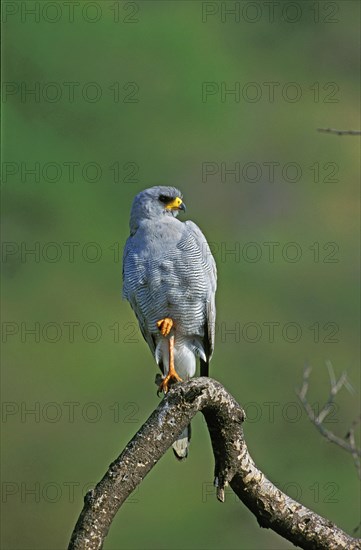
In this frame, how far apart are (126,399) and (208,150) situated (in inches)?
138

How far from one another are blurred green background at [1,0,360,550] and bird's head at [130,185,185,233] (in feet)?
14.5

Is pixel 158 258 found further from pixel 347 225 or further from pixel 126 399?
pixel 347 225

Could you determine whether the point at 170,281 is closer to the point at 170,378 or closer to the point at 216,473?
the point at 170,378

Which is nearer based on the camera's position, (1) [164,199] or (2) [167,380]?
(2) [167,380]

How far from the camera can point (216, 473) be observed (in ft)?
9.23

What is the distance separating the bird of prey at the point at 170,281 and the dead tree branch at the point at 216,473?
3.78 ft

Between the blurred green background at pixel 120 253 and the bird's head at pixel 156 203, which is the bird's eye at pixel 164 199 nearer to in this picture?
the bird's head at pixel 156 203

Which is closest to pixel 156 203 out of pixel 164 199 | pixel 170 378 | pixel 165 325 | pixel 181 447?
pixel 164 199

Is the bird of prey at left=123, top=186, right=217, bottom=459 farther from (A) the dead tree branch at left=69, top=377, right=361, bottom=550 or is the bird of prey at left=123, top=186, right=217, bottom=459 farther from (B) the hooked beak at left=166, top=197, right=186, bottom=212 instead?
(A) the dead tree branch at left=69, top=377, right=361, bottom=550

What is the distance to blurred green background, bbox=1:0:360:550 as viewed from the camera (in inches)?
366

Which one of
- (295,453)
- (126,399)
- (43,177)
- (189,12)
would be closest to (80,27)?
(189,12)

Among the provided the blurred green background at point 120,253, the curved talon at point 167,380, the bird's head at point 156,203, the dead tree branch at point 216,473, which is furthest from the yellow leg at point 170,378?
the blurred green background at point 120,253

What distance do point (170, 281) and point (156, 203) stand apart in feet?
1.28

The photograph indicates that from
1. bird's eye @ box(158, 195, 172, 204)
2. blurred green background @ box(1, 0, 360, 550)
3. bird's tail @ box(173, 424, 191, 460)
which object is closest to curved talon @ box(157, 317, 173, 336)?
bird's tail @ box(173, 424, 191, 460)
